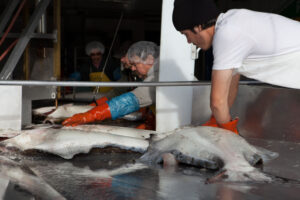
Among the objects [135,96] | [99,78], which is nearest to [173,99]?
[135,96]

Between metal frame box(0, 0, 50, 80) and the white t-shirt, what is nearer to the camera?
the white t-shirt

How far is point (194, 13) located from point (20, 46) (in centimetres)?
192

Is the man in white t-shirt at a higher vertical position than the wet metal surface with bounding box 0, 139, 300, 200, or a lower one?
higher

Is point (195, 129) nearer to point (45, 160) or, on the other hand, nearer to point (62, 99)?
point (45, 160)

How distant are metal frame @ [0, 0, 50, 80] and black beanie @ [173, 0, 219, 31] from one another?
1754 millimetres

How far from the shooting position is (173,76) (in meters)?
3.82

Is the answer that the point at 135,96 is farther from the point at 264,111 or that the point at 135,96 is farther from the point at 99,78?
the point at 99,78

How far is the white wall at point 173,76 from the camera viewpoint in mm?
3785

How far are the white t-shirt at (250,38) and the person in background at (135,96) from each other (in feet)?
5.02

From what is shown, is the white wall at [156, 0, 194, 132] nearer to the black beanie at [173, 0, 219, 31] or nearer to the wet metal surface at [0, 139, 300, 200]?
the wet metal surface at [0, 139, 300, 200]

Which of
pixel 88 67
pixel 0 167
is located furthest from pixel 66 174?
pixel 88 67

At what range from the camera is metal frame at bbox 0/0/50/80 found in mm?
3635

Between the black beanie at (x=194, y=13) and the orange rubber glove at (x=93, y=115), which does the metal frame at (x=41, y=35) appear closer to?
the orange rubber glove at (x=93, y=115)

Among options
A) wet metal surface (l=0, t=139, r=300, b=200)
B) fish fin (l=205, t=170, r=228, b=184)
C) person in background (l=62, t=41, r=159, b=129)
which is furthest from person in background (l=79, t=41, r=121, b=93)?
fish fin (l=205, t=170, r=228, b=184)
